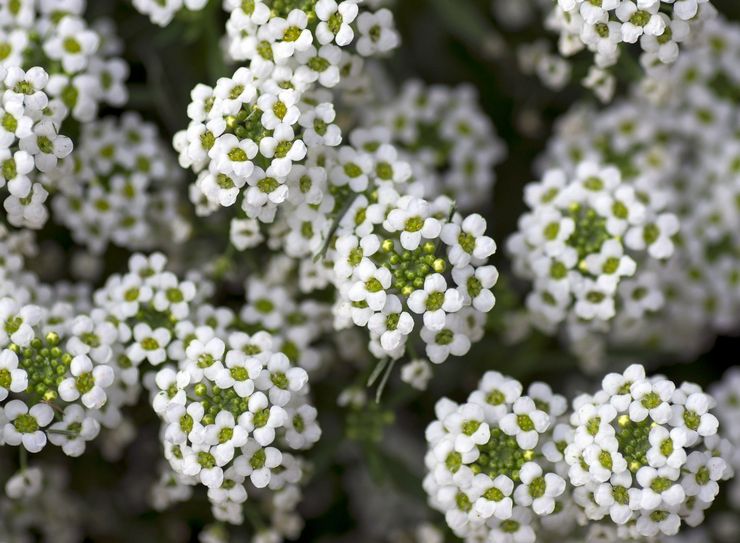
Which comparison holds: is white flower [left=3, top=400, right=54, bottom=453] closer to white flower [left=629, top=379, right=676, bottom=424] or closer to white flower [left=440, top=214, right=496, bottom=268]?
white flower [left=440, top=214, right=496, bottom=268]

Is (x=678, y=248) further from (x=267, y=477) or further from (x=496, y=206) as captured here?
(x=267, y=477)

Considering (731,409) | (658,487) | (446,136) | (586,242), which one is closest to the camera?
(658,487)

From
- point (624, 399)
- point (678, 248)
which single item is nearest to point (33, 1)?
point (624, 399)

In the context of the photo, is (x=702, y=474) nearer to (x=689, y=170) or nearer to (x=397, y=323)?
(x=397, y=323)

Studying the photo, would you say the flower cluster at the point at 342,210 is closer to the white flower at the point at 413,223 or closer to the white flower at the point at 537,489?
the white flower at the point at 413,223

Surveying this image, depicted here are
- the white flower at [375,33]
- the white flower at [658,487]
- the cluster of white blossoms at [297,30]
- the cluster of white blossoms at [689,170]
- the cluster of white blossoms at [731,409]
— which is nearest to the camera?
the white flower at [658,487]

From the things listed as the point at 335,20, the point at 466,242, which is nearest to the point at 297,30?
the point at 335,20

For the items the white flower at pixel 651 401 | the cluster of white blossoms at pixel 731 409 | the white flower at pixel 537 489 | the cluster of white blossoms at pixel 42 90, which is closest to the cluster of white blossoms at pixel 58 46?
the cluster of white blossoms at pixel 42 90

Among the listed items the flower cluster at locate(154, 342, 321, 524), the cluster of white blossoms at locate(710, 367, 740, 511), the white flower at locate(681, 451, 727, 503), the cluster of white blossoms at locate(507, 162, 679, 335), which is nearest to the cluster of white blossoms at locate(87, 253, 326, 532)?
the flower cluster at locate(154, 342, 321, 524)
